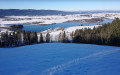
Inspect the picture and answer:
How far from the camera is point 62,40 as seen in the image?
141 feet

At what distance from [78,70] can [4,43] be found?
31.1 m

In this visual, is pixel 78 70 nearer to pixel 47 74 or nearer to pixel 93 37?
pixel 47 74

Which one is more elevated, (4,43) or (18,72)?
(18,72)

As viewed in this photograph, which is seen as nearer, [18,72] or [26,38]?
[18,72]

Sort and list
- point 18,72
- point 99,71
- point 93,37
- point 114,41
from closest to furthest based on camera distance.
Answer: point 99,71, point 18,72, point 114,41, point 93,37

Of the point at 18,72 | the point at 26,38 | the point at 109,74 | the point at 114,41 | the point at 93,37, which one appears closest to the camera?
the point at 109,74

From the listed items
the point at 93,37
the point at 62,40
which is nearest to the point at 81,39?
the point at 93,37

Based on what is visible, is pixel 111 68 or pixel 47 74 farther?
pixel 111 68

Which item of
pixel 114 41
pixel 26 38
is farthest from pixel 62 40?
pixel 114 41

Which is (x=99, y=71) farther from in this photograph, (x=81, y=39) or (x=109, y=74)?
(x=81, y=39)

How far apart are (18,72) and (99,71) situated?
4586mm

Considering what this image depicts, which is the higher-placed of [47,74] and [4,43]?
[47,74]

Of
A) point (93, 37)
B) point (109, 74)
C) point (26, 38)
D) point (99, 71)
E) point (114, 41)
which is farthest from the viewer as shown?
point (26, 38)

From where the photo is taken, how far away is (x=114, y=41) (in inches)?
991
